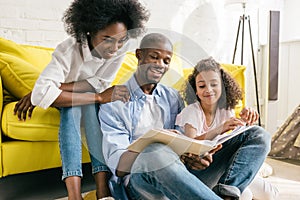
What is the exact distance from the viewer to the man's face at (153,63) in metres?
1.26

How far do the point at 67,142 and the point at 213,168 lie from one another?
529 millimetres

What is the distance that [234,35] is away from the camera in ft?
11.1

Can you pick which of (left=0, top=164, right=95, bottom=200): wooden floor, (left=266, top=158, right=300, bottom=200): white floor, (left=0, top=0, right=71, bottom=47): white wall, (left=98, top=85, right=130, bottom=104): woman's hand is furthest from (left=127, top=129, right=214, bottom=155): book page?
(left=0, top=0, right=71, bottom=47): white wall

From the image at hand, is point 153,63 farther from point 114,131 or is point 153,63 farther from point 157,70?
point 114,131

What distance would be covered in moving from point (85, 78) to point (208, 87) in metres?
0.48

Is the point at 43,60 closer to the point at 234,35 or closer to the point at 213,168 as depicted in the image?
the point at 213,168

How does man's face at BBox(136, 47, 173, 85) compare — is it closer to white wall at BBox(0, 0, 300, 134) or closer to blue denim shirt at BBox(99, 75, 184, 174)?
blue denim shirt at BBox(99, 75, 184, 174)

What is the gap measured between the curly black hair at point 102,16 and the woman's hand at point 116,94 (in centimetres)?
20

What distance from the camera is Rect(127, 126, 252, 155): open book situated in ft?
3.67

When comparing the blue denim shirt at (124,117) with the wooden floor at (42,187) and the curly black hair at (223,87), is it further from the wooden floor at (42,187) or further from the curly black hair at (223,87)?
the wooden floor at (42,187)

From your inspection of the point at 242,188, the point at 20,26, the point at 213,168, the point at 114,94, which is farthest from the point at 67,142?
the point at 20,26

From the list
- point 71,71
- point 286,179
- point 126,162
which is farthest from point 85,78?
point 286,179

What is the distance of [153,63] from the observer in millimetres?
1261

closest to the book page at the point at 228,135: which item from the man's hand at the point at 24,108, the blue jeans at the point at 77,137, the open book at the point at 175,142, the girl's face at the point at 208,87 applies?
the open book at the point at 175,142
